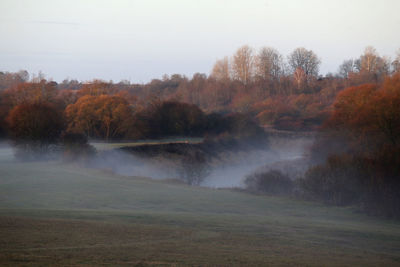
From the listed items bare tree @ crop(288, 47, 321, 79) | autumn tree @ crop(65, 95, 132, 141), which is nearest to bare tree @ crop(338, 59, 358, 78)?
bare tree @ crop(288, 47, 321, 79)

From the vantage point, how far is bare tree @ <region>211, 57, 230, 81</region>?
11338cm

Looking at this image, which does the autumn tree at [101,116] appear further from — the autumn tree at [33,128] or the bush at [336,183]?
the bush at [336,183]

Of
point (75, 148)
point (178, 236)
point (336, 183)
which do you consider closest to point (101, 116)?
point (75, 148)

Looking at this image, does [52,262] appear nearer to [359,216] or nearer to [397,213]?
[359,216]

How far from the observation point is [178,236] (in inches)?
452

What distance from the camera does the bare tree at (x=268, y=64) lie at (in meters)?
113

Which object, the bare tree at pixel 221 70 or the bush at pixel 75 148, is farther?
the bare tree at pixel 221 70

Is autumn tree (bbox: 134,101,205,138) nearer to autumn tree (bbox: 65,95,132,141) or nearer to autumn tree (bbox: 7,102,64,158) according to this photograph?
autumn tree (bbox: 65,95,132,141)

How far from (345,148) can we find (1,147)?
3757 centimetres

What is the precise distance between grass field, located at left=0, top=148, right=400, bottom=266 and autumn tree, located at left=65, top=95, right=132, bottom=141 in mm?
38381

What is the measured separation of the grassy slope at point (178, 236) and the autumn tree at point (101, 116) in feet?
126

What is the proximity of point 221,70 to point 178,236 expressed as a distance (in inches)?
4144

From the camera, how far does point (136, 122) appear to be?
207ft

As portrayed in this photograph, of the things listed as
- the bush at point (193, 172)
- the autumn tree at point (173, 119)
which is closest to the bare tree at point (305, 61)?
the autumn tree at point (173, 119)
